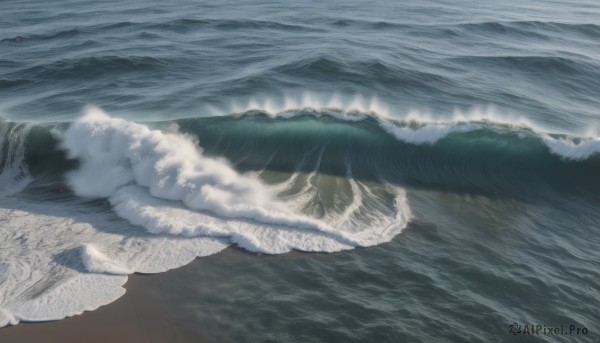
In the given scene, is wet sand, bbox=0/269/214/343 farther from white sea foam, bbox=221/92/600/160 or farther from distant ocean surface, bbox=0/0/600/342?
white sea foam, bbox=221/92/600/160

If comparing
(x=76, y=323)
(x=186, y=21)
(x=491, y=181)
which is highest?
(x=186, y=21)

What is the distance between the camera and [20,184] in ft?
43.0

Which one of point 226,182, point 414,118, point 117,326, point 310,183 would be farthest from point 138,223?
point 414,118

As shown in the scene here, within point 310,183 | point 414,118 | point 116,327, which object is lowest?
point 116,327

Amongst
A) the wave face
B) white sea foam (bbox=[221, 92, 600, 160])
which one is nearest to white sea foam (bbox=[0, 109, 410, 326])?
the wave face

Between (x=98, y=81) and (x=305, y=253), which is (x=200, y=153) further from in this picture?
(x=98, y=81)

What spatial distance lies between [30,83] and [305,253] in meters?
16.3

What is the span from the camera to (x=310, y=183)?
12984mm

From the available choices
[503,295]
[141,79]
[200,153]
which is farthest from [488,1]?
[503,295]

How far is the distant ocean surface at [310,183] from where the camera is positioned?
27.9ft

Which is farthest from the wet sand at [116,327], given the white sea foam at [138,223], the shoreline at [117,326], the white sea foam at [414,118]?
the white sea foam at [414,118]

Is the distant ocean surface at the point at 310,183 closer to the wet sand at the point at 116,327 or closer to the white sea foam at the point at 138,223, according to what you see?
the white sea foam at the point at 138,223

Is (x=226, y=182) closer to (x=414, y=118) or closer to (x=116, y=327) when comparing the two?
(x=116, y=327)

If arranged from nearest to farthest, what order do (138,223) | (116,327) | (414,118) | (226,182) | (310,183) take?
(116,327) < (138,223) < (226,182) < (310,183) < (414,118)
